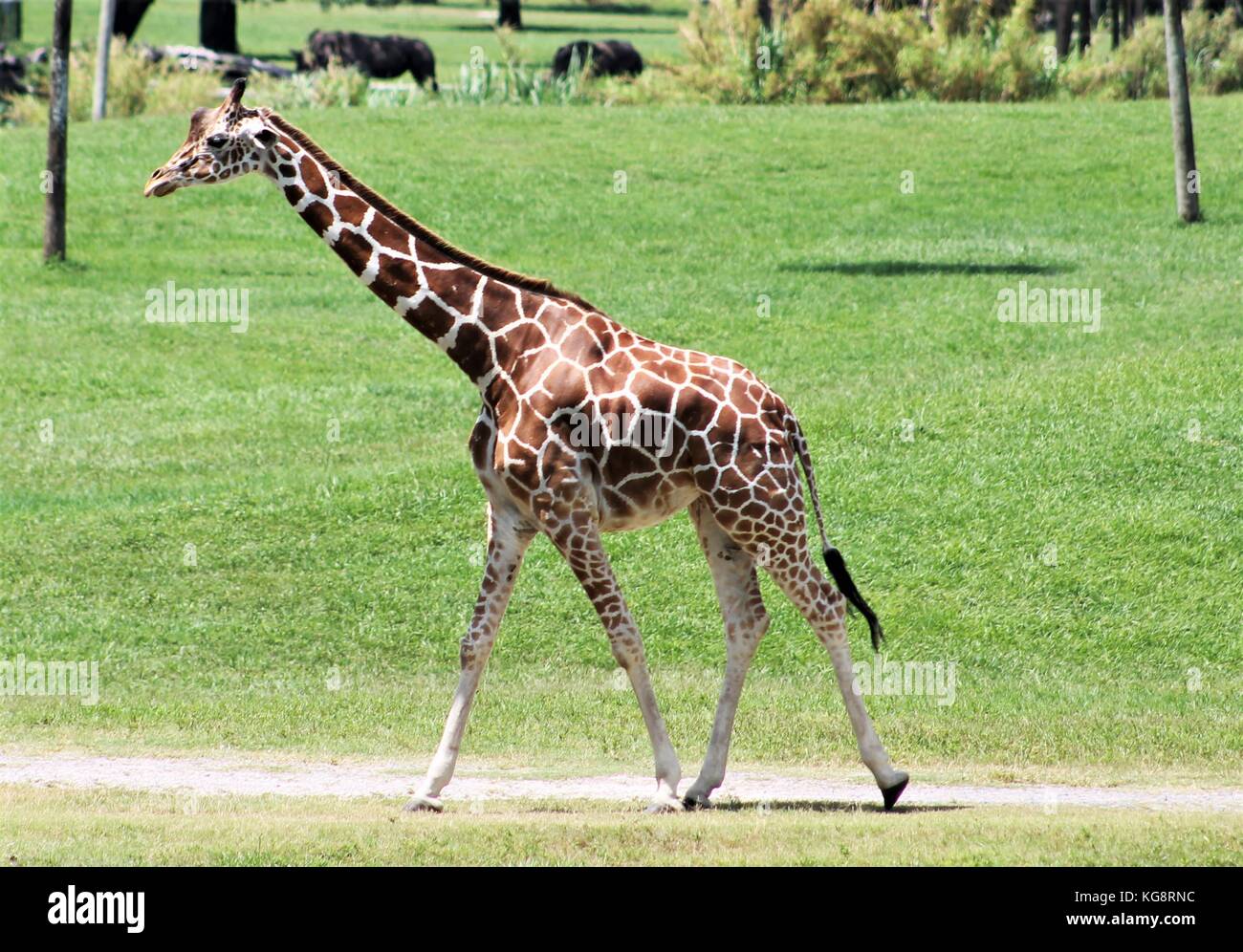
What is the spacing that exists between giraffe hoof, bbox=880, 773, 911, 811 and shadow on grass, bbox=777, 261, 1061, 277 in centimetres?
1489

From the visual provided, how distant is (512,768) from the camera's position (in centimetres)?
1128

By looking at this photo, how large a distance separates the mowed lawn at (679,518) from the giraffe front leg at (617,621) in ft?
6.14

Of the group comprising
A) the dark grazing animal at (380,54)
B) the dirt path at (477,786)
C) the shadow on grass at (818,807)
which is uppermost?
the dark grazing animal at (380,54)

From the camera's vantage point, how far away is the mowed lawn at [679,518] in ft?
41.4

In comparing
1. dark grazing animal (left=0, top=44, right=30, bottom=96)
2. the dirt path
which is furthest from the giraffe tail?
dark grazing animal (left=0, top=44, right=30, bottom=96)

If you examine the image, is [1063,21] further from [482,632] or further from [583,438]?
[482,632]

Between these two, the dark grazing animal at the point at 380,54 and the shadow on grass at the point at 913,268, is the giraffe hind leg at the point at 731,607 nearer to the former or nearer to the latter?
the shadow on grass at the point at 913,268

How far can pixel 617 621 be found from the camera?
9.57 m

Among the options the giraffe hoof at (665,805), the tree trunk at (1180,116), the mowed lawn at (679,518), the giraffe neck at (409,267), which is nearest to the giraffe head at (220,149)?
the giraffe neck at (409,267)

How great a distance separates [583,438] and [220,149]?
266cm

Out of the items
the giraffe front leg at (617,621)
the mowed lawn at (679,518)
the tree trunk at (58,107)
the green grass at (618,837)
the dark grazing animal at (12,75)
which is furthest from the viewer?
the dark grazing animal at (12,75)

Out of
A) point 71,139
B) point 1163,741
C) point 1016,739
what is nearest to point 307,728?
point 1016,739

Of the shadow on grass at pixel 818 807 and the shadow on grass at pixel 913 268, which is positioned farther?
the shadow on grass at pixel 913 268

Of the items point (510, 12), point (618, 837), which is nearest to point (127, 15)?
point (510, 12)
